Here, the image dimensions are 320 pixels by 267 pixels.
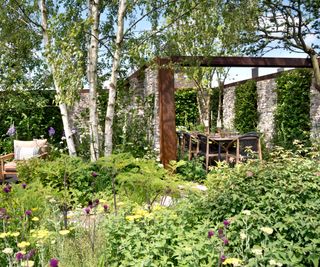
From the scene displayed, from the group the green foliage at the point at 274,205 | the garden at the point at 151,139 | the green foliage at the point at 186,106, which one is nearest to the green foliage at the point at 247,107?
the garden at the point at 151,139

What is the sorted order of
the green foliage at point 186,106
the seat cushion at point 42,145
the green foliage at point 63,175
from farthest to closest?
1. the green foliage at point 186,106
2. the seat cushion at point 42,145
3. the green foliage at point 63,175

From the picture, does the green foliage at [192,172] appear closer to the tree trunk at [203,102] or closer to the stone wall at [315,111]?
the stone wall at [315,111]

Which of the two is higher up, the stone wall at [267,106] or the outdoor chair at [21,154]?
the stone wall at [267,106]

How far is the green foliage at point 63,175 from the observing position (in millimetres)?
4922

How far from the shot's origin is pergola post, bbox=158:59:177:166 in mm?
7055

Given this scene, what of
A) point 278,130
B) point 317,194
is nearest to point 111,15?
point 278,130

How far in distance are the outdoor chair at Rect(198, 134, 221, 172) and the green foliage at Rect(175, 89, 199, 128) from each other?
521 centimetres

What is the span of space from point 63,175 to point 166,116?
2619 millimetres

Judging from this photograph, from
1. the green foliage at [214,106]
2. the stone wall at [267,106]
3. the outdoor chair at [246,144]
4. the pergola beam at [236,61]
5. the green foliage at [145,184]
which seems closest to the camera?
the green foliage at [145,184]

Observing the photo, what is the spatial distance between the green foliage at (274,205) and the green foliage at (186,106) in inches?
396

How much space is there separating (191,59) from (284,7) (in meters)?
3.86

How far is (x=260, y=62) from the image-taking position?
790cm

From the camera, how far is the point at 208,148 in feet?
24.9

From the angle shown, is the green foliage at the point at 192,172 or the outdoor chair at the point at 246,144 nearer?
the green foliage at the point at 192,172
